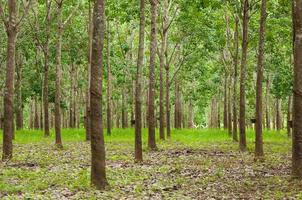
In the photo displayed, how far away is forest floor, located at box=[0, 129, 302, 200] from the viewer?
12.0 m

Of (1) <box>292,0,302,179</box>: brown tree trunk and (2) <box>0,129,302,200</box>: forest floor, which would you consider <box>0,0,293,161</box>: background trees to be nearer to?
(2) <box>0,129,302,200</box>: forest floor

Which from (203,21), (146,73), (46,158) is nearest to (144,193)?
(46,158)

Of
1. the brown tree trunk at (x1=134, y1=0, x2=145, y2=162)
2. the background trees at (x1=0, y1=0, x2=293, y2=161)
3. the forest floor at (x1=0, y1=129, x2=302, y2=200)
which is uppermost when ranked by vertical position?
the background trees at (x1=0, y1=0, x2=293, y2=161)

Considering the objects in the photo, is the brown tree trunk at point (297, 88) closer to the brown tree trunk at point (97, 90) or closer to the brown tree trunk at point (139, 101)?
the brown tree trunk at point (97, 90)

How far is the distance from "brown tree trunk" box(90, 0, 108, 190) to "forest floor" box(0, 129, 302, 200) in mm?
768

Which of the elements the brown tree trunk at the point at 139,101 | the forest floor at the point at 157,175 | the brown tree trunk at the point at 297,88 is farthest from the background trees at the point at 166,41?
the brown tree trunk at the point at 297,88

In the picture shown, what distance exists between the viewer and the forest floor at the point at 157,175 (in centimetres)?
1205

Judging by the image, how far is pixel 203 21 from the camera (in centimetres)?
3294

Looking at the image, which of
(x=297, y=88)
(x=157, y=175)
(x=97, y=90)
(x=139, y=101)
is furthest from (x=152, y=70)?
(x=297, y=88)

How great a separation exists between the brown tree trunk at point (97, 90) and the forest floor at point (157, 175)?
77 cm

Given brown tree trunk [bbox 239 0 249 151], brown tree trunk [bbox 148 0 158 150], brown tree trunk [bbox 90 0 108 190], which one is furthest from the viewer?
brown tree trunk [bbox 239 0 249 151]

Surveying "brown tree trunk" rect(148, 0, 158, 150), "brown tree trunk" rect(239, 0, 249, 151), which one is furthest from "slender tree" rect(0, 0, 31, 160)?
"brown tree trunk" rect(239, 0, 249, 151)

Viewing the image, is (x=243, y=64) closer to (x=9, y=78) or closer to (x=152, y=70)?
(x=152, y=70)

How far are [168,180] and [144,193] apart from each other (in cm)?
218
